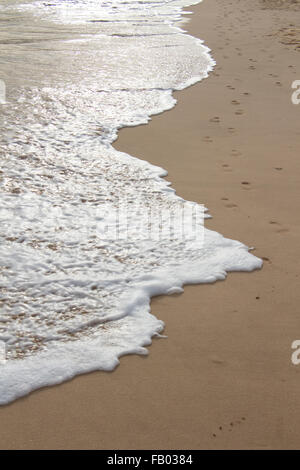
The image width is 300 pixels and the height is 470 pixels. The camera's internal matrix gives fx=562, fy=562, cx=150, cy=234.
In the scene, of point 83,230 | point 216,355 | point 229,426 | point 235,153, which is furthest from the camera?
point 235,153

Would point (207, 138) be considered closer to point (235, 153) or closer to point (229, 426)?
point (235, 153)

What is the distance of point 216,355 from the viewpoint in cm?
271

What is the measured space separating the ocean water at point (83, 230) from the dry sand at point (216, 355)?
114 millimetres

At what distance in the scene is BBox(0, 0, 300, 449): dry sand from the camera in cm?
231

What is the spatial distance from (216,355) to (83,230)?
146 cm

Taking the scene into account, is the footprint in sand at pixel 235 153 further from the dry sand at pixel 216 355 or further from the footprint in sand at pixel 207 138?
the footprint in sand at pixel 207 138

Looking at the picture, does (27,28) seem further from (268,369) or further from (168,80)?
(268,369)

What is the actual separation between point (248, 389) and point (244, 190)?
86.8 inches

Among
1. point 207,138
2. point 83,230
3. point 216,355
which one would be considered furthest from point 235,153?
point 216,355

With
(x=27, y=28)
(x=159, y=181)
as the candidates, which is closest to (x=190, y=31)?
(x=27, y=28)

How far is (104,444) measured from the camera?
2262 millimetres

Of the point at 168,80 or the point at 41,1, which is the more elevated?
the point at 41,1

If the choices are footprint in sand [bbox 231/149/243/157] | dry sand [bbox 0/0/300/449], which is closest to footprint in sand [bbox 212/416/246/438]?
dry sand [bbox 0/0/300/449]

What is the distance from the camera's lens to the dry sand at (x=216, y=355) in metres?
2.31
